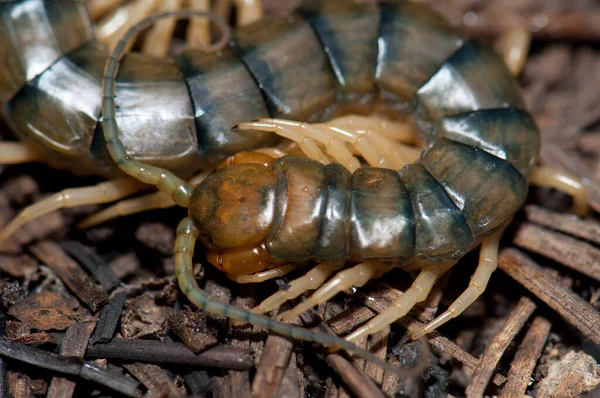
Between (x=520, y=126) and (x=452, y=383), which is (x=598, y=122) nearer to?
(x=520, y=126)

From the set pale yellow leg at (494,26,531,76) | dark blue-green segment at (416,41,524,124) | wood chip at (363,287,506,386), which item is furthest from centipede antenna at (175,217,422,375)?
pale yellow leg at (494,26,531,76)

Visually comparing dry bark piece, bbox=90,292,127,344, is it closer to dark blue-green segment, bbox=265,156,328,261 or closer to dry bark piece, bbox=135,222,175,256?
dry bark piece, bbox=135,222,175,256

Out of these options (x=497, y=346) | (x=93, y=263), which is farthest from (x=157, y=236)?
(x=497, y=346)

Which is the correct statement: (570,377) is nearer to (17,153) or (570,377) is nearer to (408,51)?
(408,51)

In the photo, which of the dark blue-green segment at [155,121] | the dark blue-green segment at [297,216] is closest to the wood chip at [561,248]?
the dark blue-green segment at [297,216]

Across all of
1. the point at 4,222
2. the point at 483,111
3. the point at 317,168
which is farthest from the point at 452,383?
the point at 4,222

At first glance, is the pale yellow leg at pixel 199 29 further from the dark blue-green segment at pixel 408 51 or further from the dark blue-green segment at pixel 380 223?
the dark blue-green segment at pixel 380 223
